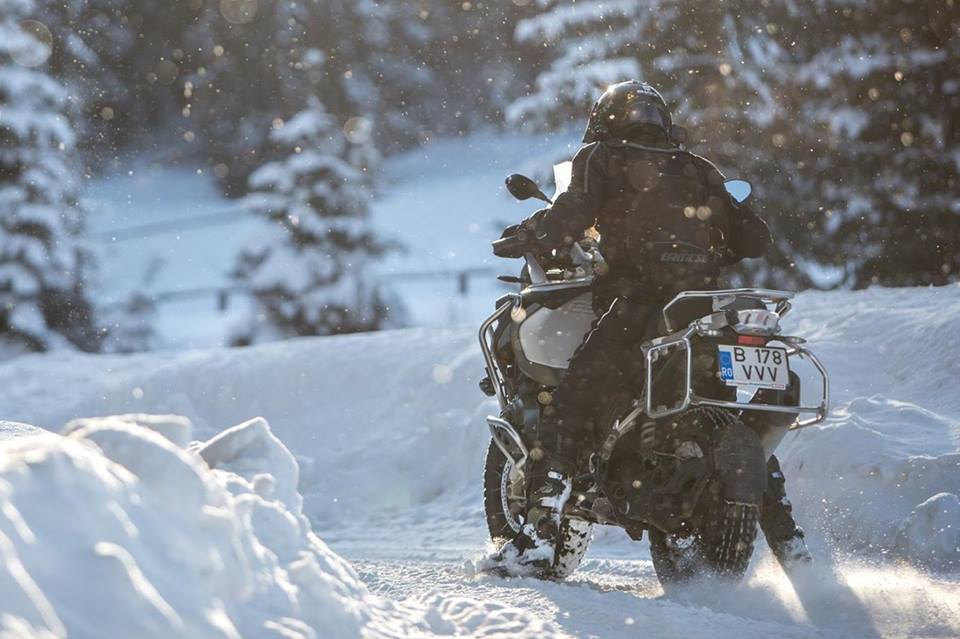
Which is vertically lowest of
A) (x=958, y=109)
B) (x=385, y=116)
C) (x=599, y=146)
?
(x=599, y=146)

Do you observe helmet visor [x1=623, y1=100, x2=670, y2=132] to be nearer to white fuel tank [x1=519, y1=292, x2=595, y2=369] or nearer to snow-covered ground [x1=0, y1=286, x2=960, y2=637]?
white fuel tank [x1=519, y1=292, x2=595, y2=369]

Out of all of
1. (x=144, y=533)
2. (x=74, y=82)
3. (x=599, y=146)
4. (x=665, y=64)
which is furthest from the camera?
(x=74, y=82)

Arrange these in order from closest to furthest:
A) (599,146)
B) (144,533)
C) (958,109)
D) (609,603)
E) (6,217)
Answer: (144,533)
(609,603)
(599,146)
(958,109)
(6,217)

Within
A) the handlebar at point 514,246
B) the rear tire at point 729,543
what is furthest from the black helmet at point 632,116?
the rear tire at point 729,543

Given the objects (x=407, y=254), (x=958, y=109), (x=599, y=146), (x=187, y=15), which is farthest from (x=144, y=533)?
(x=187, y=15)

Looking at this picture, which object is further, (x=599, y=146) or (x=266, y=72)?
(x=266, y=72)

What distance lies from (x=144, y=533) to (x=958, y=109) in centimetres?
1437

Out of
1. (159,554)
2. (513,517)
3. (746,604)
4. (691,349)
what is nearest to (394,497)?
(513,517)

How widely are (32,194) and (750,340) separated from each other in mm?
22605

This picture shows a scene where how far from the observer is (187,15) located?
38344 mm

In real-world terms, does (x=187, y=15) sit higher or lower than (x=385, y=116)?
higher

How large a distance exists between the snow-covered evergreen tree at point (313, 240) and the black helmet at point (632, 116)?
63.8ft

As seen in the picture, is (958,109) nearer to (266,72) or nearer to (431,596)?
(431,596)

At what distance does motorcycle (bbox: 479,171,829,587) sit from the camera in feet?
15.1
